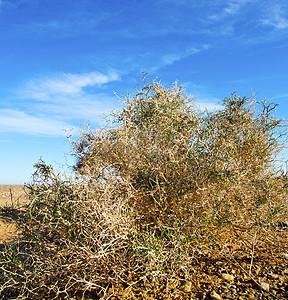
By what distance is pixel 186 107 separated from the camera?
6.37 meters

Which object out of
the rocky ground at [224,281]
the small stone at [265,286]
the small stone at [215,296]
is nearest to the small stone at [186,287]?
the rocky ground at [224,281]

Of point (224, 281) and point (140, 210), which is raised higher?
point (140, 210)

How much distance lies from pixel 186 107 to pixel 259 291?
3.92 metres

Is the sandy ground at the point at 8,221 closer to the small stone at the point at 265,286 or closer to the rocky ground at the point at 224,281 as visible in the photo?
the rocky ground at the point at 224,281

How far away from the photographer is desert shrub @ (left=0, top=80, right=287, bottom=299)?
390 centimetres

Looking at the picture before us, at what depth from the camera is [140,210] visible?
454 centimetres

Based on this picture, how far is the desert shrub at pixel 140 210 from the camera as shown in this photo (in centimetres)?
390

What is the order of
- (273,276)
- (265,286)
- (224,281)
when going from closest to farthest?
(265,286), (224,281), (273,276)

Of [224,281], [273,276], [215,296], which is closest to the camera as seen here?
[215,296]

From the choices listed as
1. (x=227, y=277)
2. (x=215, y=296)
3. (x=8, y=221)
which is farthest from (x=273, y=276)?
(x=8, y=221)

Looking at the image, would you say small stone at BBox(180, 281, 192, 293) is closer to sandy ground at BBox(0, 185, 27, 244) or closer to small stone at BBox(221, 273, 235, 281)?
small stone at BBox(221, 273, 235, 281)

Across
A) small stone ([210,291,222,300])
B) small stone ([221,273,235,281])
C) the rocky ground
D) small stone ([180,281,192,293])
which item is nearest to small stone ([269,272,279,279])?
the rocky ground

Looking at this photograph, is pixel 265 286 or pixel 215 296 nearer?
pixel 215 296

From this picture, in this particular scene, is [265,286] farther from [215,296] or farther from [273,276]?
[215,296]
